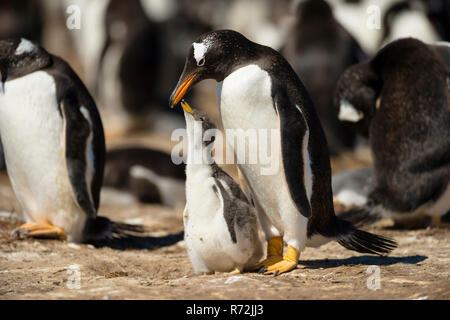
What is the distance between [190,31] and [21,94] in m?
10.7

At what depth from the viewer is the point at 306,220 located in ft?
13.0

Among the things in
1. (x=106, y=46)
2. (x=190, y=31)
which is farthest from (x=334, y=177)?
(x=190, y=31)

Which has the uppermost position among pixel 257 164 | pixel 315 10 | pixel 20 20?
pixel 20 20

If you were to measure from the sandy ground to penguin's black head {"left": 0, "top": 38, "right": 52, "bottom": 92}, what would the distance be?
1.08 metres

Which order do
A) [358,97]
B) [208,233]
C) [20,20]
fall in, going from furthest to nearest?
[20,20] < [358,97] < [208,233]

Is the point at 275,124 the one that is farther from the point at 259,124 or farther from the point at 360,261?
the point at 360,261

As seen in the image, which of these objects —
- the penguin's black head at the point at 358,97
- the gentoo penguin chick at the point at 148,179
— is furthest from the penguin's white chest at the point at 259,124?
the gentoo penguin chick at the point at 148,179

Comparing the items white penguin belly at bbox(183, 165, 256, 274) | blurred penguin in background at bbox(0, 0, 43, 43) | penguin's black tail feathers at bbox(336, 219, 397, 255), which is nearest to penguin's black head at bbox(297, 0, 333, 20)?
penguin's black tail feathers at bbox(336, 219, 397, 255)

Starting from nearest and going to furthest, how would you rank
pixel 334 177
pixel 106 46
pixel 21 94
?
1. pixel 21 94
2. pixel 334 177
3. pixel 106 46

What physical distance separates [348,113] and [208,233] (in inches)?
92.3

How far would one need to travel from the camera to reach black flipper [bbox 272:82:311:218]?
384 cm

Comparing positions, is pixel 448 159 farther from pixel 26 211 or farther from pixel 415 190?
pixel 26 211

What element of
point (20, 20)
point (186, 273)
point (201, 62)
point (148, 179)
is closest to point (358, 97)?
point (201, 62)

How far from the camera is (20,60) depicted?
5035 millimetres
